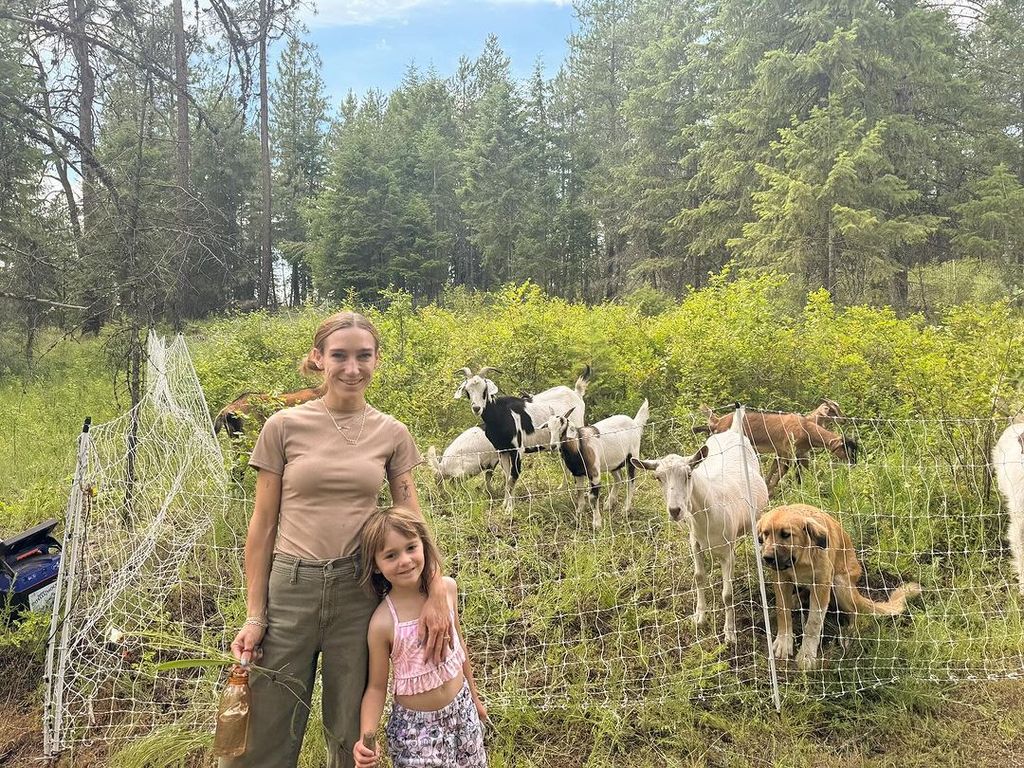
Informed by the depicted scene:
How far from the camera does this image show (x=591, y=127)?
2823cm

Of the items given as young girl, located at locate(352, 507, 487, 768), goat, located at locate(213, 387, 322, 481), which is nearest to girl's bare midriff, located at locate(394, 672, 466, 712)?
young girl, located at locate(352, 507, 487, 768)

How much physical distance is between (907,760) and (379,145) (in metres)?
26.7

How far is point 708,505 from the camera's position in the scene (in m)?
3.69

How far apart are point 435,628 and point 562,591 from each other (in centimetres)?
225

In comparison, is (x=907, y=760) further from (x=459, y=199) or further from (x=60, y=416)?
(x=459, y=199)

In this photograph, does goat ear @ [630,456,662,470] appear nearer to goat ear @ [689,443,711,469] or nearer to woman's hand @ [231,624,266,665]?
goat ear @ [689,443,711,469]

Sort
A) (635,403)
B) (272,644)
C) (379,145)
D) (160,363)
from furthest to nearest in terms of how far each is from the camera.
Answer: (379,145)
(635,403)
(160,363)
(272,644)

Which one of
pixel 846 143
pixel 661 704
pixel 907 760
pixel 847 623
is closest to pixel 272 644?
pixel 661 704

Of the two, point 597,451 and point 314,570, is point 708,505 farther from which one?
point 314,570

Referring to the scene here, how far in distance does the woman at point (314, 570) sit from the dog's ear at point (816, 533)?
223 centimetres

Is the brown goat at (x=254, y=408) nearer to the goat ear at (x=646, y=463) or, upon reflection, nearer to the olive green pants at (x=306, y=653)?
the goat ear at (x=646, y=463)

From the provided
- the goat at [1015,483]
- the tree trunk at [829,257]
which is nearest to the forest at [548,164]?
the tree trunk at [829,257]

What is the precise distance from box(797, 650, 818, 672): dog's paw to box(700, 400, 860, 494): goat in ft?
7.41

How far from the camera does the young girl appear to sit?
6.58 feet
